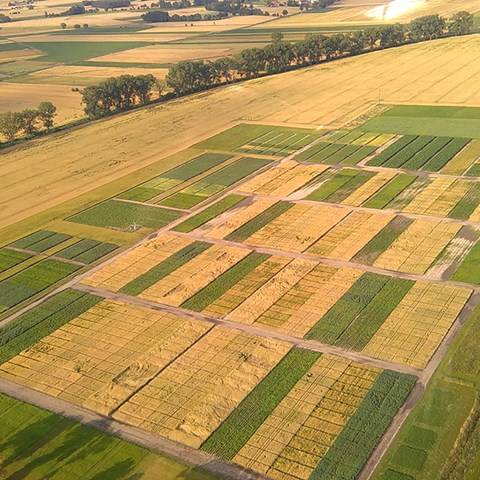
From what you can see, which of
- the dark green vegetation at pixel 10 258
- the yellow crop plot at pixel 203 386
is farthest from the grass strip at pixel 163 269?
the dark green vegetation at pixel 10 258

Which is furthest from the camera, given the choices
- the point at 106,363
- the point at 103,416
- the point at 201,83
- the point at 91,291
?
the point at 201,83

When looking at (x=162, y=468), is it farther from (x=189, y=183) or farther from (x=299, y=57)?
(x=299, y=57)

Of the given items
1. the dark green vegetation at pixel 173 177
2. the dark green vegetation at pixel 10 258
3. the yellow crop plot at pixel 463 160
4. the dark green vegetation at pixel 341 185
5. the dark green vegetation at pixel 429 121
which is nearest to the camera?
the dark green vegetation at pixel 10 258

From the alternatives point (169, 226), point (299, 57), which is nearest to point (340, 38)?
point (299, 57)

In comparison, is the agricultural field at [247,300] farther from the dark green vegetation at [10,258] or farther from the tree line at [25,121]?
the tree line at [25,121]

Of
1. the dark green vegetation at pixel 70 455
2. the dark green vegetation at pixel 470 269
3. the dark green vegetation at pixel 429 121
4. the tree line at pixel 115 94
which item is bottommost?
the dark green vegetation at pixel 70 455

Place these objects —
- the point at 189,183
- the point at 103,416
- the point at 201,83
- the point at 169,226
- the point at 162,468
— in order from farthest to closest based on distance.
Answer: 1. the point at 201,83
2. the point at 189,183
3. the point at 169,226
4. the point at 103,416
5. the point at 162,468
